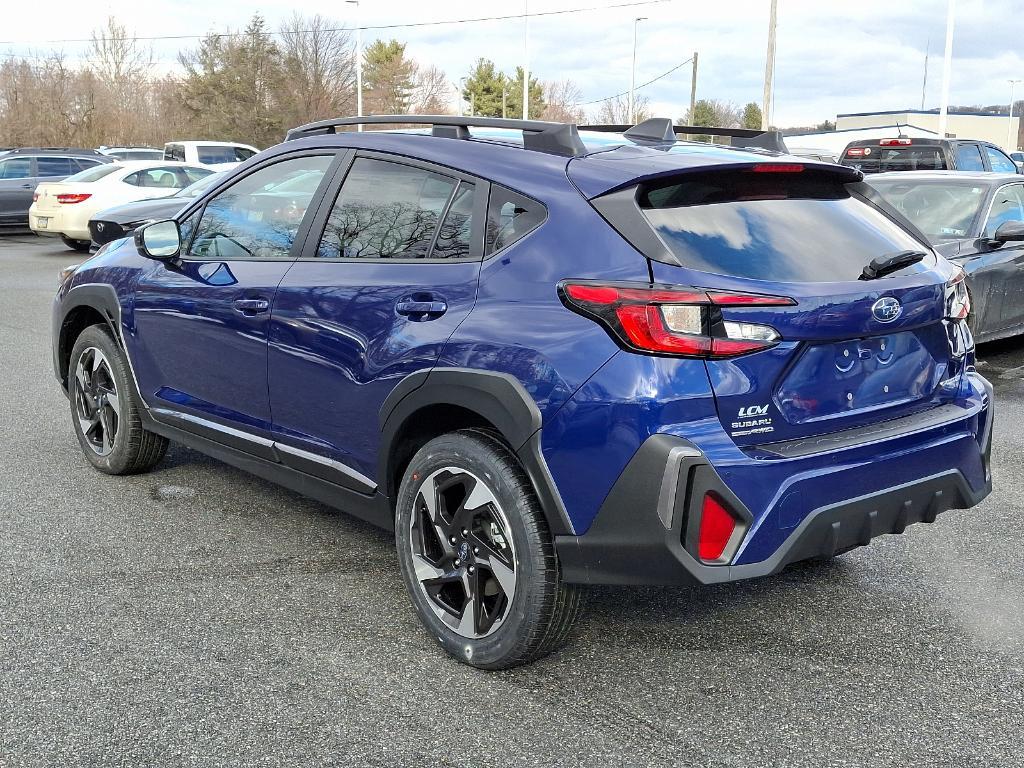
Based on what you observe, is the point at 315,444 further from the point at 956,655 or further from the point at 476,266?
the point at 956,655

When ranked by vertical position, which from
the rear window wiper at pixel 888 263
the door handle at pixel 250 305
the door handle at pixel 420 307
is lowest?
the door handle at pixel 250 305

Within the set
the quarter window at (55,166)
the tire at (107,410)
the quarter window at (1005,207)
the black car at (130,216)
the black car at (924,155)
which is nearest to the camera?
the tire at (107,410)

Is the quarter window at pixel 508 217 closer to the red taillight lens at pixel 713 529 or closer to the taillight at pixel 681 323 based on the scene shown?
the taillight at pixel 681 323

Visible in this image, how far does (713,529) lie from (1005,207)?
7446 millimetres

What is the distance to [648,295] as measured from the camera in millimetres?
2871

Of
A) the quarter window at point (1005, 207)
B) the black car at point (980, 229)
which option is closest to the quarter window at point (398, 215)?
the black car at point (980, 229)

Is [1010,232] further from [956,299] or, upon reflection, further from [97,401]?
[97,401]

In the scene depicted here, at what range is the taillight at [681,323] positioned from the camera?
284 centimetres

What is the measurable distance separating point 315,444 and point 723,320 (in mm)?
1709

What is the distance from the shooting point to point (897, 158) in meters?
16.6

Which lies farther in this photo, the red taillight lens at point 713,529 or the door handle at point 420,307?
the door handle at point 420,307

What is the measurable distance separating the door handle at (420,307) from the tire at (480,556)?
396mm

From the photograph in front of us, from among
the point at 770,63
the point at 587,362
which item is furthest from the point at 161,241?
the point at 770,63

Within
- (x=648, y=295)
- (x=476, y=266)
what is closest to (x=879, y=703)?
(x=648, y=295)
